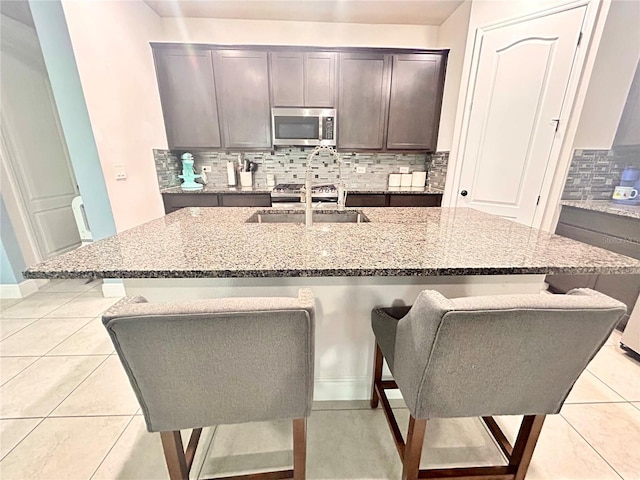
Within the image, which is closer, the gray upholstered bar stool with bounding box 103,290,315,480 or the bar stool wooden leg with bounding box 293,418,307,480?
the gray upholstered bar stool with bounding box 103,290,315,480

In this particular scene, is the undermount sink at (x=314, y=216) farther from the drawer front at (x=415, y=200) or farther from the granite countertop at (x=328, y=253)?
the drawer front at (x=415, y=200)

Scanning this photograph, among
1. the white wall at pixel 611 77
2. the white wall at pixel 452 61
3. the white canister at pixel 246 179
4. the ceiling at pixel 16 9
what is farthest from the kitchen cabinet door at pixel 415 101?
the ceiling at pixel 16 9

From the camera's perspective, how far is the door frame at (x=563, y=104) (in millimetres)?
1944

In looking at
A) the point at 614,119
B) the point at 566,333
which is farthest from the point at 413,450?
the point at 614,119

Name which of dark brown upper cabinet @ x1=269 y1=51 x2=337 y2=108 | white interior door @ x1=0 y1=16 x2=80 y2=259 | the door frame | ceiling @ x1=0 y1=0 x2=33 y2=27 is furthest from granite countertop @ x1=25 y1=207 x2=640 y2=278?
ceiling @ x1=0 y1=0 x2=33 y2=27

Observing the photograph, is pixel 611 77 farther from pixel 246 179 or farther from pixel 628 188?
pixel 246 179

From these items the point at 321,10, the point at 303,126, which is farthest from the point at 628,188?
the point at 321,10

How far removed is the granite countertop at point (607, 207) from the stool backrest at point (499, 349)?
1979 mm

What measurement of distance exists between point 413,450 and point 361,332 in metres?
0.54

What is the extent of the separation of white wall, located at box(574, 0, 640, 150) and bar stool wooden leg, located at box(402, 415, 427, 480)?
2.81 m

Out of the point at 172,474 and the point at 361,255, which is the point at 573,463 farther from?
the point at 172,474

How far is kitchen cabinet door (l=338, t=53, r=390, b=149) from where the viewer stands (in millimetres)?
3000

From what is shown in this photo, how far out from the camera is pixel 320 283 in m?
1.29

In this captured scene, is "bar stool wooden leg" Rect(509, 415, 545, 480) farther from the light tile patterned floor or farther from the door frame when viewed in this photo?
the door frame
